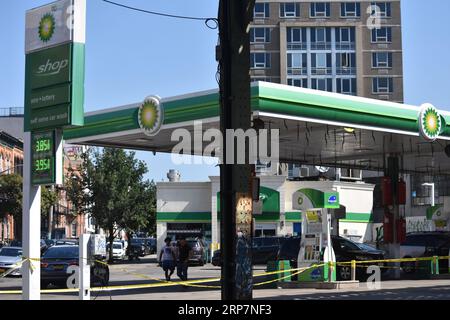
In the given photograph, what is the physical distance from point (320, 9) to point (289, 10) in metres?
3.43

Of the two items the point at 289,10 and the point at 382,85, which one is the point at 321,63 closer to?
the point at 289,10

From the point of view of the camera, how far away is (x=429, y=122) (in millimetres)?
25938

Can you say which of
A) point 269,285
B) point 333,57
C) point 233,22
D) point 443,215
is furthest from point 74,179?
point 233,22

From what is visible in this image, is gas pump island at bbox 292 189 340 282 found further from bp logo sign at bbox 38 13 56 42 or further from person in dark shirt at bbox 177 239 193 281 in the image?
bp logo sign at bbox 38 13 56 42

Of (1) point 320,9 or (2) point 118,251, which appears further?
(1) point 320,9

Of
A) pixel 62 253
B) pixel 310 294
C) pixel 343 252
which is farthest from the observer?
pixel 343 252

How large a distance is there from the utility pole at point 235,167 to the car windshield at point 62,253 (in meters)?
15.7

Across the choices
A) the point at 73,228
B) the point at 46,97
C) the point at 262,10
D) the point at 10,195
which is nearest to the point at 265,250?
the point at 46,97

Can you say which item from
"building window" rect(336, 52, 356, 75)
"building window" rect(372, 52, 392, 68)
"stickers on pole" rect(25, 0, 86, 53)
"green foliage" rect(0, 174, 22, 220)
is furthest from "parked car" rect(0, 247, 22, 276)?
"building window" rect(372, 52, 392, 68)

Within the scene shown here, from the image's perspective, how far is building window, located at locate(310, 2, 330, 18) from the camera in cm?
8831

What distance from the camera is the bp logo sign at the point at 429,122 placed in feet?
84.3

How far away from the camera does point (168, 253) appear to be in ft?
92.4

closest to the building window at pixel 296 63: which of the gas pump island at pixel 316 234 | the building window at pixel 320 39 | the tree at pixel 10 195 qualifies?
the building window at pixel 320 39

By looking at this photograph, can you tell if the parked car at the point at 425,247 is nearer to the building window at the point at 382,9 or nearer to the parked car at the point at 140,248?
the parked car at the point at 140,248
